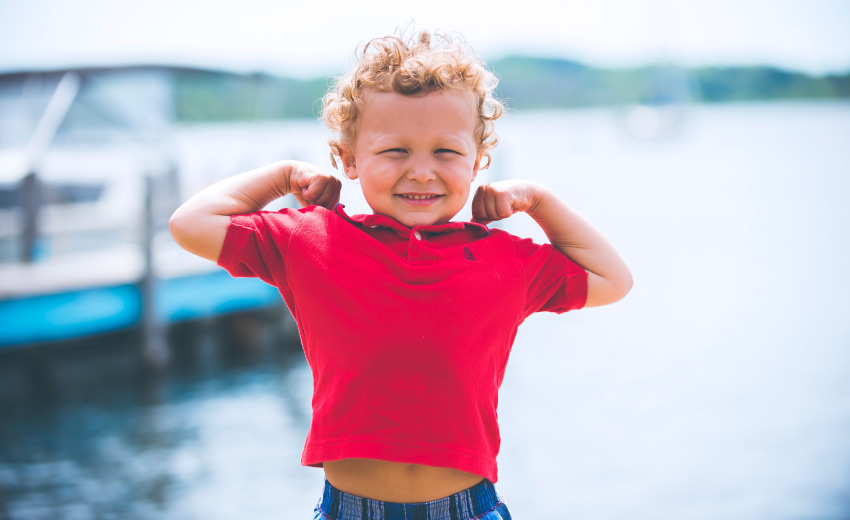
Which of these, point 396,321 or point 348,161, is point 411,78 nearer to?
point 348,161

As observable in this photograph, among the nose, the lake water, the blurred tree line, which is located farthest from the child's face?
the blurred tree line

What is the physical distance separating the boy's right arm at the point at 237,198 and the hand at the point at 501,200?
36 centimetres

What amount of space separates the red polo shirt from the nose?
0.11m

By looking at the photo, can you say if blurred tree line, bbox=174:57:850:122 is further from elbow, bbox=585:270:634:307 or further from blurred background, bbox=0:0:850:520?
elbow, bbox=585:270:634:307

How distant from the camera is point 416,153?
1668 mm

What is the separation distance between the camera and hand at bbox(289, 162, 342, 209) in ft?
5.91

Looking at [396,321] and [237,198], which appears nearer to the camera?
[396,321]

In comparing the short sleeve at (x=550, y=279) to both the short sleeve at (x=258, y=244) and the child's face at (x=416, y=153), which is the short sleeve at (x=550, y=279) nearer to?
the child's face at (x=416, y=153)

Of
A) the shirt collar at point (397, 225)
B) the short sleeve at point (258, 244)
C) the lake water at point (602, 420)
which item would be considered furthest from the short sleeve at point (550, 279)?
the lake water at point (602, 420)

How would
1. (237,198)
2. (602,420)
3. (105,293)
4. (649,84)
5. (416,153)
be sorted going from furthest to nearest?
(649,84)
(105,293)
(602,420)
(237,198)
(416,153)

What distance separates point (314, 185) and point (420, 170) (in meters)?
0.30

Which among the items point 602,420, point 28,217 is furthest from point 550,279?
point 28,217

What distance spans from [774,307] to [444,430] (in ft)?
41.2

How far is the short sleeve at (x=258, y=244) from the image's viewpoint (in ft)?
5.53
